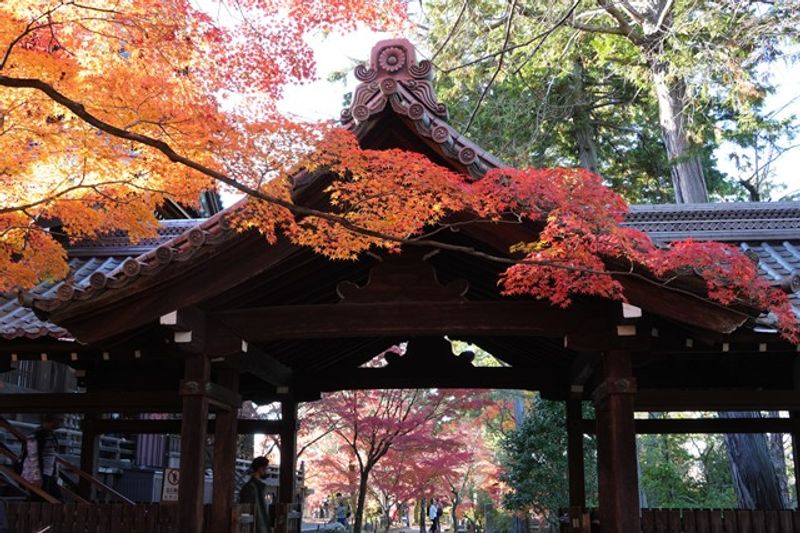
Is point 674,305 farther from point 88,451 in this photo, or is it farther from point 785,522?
point 88,451

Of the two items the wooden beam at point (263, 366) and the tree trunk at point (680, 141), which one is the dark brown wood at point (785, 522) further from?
the tree trunk at point (680, 141)

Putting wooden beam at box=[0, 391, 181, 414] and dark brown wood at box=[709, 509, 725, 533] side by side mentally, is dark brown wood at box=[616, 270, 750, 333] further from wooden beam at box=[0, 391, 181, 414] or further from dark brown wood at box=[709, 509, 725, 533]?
wooden beam at box=[0, 391, 181, 414]

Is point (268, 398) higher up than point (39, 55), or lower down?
lower down

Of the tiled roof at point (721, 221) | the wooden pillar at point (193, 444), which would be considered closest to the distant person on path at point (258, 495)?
the wooden pillar at point (193, 444)

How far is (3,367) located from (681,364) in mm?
7923

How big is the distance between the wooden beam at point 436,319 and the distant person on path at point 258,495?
1989mm

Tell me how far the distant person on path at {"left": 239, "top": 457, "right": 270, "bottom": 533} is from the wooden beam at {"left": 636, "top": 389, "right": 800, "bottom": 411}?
12.6 feet

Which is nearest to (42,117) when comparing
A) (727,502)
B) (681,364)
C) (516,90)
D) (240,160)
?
(240,160)

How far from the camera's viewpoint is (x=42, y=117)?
6785 millimetres

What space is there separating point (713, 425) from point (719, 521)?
2.91 m

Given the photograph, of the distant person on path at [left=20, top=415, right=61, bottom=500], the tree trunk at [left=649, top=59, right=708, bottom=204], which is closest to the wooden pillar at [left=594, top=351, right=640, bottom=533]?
the distant person on path at [left=20, top=415, right=61, bottom=500]

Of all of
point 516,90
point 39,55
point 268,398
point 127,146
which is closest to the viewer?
point 39,55

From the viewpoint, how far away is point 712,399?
7336mm

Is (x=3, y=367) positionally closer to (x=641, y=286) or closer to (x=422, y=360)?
(x=422, y=360)
